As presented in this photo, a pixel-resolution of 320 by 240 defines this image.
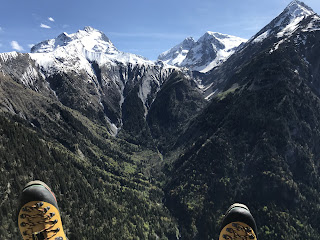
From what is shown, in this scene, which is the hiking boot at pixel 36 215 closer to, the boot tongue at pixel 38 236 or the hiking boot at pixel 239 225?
the boot tongue at pixel 38 236

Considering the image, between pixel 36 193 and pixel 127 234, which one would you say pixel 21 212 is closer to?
pixel 36 193

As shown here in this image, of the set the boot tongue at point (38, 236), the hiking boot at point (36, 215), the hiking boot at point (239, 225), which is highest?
the hiking boot at point (36, 215)

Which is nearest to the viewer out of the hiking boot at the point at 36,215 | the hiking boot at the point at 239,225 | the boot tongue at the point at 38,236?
the boot tongue at the point at 38,236

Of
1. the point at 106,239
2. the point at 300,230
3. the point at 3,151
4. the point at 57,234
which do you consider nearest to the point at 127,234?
the point at 106,239

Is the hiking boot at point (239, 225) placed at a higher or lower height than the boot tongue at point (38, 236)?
lower

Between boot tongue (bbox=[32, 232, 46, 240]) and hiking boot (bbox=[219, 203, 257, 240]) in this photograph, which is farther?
hiking boot (bbox=[219, 203, 257, 240])

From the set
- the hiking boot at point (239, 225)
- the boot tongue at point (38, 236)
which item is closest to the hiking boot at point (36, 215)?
the boot tongue at point (38, 236)

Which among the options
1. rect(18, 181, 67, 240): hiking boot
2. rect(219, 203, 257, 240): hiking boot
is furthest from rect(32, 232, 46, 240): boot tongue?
rect(219, 203, 257, 240): hiking boot

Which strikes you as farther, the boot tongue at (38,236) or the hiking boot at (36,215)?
the hiking boot at (36,215)

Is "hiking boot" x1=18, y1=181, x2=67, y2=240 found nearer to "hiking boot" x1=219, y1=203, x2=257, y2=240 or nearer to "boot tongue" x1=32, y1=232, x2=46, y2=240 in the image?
"boot tongue" x1=32, y1=232, x2=46, y2=240
